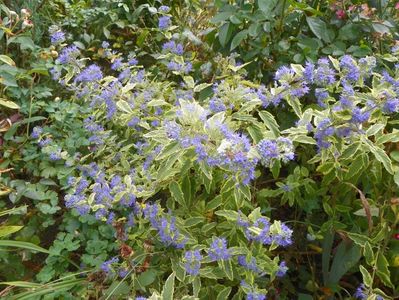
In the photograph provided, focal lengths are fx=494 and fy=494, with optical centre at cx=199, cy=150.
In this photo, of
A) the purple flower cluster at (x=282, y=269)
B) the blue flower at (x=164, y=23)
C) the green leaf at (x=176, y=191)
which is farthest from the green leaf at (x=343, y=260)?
the blue flower at (x=164, y=23)

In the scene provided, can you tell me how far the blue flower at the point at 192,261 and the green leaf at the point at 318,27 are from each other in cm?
107

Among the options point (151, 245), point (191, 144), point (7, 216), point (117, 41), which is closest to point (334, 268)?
point (151, 245)

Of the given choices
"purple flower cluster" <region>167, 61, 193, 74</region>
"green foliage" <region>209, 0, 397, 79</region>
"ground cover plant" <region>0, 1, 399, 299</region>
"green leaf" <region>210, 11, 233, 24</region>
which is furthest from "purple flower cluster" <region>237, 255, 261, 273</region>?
"green leaf" <region>210, 11, 233, 24</region>

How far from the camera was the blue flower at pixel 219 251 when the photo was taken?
4.48 ft

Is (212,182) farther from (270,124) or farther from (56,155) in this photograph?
(56,155)

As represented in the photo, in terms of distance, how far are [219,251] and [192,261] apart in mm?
82

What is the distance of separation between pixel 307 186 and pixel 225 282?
1.40 ft

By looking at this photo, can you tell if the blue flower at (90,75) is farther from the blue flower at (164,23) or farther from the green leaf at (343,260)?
the green leaf at (343,260)

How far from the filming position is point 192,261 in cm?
A: 138

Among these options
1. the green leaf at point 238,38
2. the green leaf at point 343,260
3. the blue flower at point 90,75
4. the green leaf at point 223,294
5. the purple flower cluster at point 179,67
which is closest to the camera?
the green leaf at point 223,294

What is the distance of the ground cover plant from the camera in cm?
138

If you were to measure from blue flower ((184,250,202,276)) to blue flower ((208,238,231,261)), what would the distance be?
39 mm

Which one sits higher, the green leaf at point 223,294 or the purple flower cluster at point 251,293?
the purple flower cluster at point 251,293

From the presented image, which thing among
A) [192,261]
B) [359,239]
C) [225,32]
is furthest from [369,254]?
[225,32]
